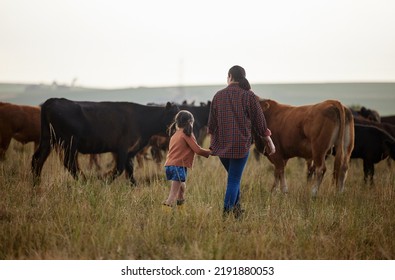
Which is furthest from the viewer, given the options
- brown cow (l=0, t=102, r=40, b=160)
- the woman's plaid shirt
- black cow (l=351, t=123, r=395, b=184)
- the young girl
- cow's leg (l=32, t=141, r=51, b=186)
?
brown cow (l=0, t=102, r=40, b=160)

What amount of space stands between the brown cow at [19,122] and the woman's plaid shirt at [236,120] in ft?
25.6

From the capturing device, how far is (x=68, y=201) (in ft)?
21.0

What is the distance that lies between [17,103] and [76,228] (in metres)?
8.91

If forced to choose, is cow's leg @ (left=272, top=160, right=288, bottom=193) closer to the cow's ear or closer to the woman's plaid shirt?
the cow's ear

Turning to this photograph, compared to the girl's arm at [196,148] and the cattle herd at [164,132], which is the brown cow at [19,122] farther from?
the girl's arm at [196,148]

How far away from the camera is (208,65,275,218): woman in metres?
6.05

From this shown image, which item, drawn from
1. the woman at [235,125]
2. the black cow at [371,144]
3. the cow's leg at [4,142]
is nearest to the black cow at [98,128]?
the woman at [235,125]

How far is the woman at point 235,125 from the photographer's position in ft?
19.8

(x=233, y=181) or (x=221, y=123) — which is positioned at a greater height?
(x=221, y=123)

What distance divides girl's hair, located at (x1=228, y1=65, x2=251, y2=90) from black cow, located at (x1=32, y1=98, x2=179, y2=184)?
11.4 feet

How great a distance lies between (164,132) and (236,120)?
4381mm

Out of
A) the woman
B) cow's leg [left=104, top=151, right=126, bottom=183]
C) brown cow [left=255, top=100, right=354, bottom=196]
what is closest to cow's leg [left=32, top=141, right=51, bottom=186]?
cow's leg [left=104, top=151, right=126, bottom=183]
